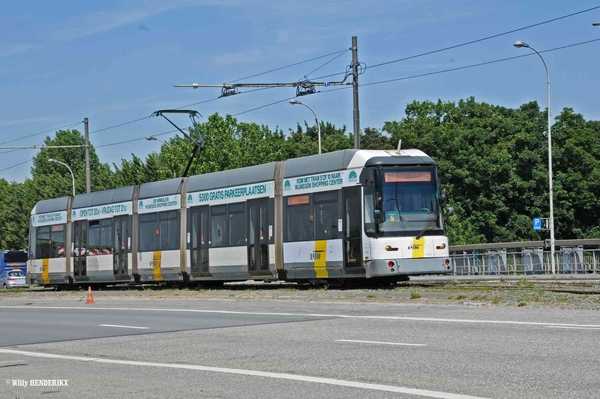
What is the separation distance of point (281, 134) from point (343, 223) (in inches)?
3421

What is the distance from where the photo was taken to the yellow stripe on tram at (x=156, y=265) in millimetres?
35344

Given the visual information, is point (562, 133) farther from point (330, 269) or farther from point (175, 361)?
point (175, 361)

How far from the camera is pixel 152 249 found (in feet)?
117

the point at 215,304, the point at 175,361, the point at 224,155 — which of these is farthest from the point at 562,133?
the point at 175,361

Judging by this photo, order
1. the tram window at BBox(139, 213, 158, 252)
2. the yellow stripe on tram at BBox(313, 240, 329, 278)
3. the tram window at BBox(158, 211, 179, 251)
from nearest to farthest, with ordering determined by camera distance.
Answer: the yellow stripe on tram at BBox(313, 240, 329, 278) → the tram window at BBox(158, 211, 179, 251) → the tram window at BBox(139, 213, 158, 252)

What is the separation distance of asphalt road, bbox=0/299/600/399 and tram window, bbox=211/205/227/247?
1181 cm

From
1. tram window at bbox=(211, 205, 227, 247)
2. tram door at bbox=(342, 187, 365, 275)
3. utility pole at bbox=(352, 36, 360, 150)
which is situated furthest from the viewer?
utility pole at bbox=(352, 36, 360, 150)

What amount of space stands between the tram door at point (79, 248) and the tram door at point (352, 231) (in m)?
16.3

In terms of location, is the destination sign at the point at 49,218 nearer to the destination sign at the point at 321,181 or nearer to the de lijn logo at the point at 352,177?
the destination sign at the point at 321,181

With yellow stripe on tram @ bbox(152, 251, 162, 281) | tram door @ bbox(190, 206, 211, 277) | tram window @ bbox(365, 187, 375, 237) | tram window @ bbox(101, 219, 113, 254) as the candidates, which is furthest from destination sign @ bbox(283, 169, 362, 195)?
tram window @ bbox(101, 219, 113, 254)

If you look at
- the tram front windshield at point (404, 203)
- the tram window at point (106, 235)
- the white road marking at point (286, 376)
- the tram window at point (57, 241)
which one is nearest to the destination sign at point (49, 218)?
the tram window at point (57, 241)

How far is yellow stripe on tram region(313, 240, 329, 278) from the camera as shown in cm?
2762

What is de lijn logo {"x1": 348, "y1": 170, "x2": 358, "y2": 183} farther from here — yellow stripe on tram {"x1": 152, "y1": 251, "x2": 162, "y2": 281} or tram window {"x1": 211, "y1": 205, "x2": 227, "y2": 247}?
yellow stripe on tram {"x1": 152, "y1": 251, "x2": 162, "y2": 281}

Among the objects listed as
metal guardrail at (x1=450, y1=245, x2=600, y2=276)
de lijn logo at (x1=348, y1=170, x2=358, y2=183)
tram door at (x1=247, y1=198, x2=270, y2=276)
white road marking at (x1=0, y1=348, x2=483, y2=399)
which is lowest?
white road marking at (x1=0, y1=348, x2=483, y2=399)
